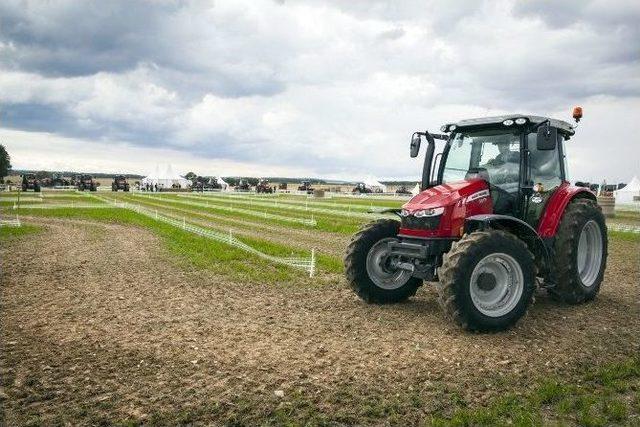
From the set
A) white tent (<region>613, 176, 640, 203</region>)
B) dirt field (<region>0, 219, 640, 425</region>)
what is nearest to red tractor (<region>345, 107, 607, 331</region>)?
dirt field (<region>0, 219, 640, 425</region>)

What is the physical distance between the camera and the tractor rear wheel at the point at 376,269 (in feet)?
25.1

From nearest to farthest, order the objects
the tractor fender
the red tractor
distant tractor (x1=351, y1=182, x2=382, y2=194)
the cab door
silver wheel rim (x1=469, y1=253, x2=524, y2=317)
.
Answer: the red tractor
silver wheel rim (x1=469, y1=253, x2=524, y2=317)
the tractor fender
the cab door
distant tractor (x1=351, y1=182, x2=382, y2=194)

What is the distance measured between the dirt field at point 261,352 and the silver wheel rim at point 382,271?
448 mm

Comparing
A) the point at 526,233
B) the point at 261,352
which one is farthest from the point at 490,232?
the point at 261,352

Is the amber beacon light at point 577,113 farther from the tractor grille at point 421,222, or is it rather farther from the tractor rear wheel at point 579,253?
the tractor grille at point 421,222

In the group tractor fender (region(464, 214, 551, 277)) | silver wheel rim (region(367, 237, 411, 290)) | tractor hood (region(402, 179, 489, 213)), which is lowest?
silver wheel rim (region(367, 237, 411, 290))

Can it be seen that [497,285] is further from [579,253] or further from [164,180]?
[164,180]

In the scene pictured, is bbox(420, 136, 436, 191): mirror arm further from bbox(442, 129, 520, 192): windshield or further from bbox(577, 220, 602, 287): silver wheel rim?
bbox(577, 220, 602, 287): silver wheel rim

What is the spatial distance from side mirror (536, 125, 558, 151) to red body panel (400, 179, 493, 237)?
1.00m

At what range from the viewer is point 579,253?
8.17 metres

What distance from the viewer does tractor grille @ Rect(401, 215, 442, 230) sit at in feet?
22.1

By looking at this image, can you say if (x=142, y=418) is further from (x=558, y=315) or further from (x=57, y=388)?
(x=558, y=315)

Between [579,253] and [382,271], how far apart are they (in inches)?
138

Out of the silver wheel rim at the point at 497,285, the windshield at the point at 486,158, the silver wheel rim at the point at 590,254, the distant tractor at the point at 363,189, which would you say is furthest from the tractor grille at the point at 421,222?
the distant tractor at the point at 363,189
